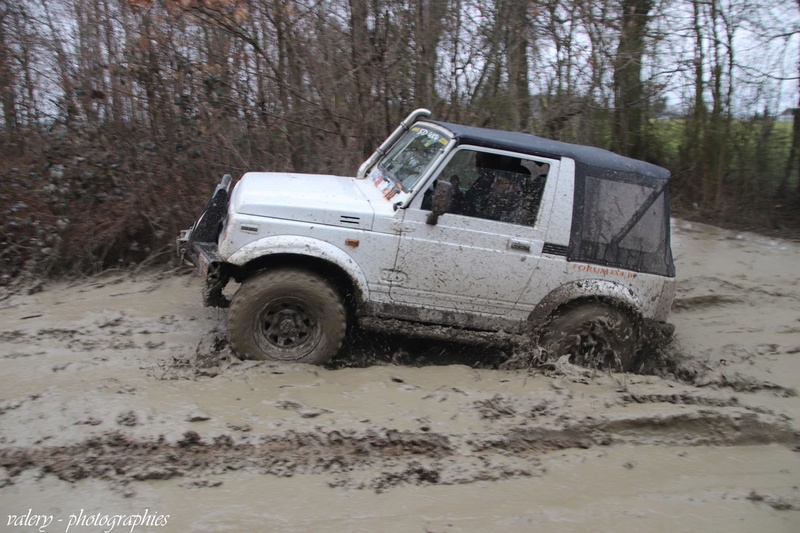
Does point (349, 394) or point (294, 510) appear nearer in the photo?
point (294, 510)

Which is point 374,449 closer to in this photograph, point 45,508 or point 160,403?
point 160,403

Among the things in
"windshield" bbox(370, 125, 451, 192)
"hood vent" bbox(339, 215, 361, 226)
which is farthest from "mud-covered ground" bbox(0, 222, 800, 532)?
"windshield" bbox(370, 125, 451, 192)

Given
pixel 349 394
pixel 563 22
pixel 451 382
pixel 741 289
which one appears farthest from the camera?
pixel 563 22

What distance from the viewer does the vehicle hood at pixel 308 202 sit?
4.55 meters

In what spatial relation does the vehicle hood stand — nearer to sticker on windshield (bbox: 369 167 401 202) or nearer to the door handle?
sticker on windshield (bbox: 369 167 401 202)

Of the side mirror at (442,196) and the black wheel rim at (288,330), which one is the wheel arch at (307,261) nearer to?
the black wheel rim at (288,330)

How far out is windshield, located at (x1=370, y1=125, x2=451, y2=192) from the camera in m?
4.87

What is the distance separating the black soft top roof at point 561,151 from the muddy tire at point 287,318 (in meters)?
1.47

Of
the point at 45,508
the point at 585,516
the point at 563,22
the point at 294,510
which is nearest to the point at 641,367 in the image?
the point at 585,516

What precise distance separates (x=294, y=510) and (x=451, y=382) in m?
1.72

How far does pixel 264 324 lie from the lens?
466 cm

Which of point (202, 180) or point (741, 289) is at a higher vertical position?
point (202, 180)

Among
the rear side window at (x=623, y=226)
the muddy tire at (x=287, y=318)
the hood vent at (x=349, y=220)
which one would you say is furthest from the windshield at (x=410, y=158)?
the rear side window at (x=623, y=226)

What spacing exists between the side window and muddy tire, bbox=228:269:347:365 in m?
1.11
